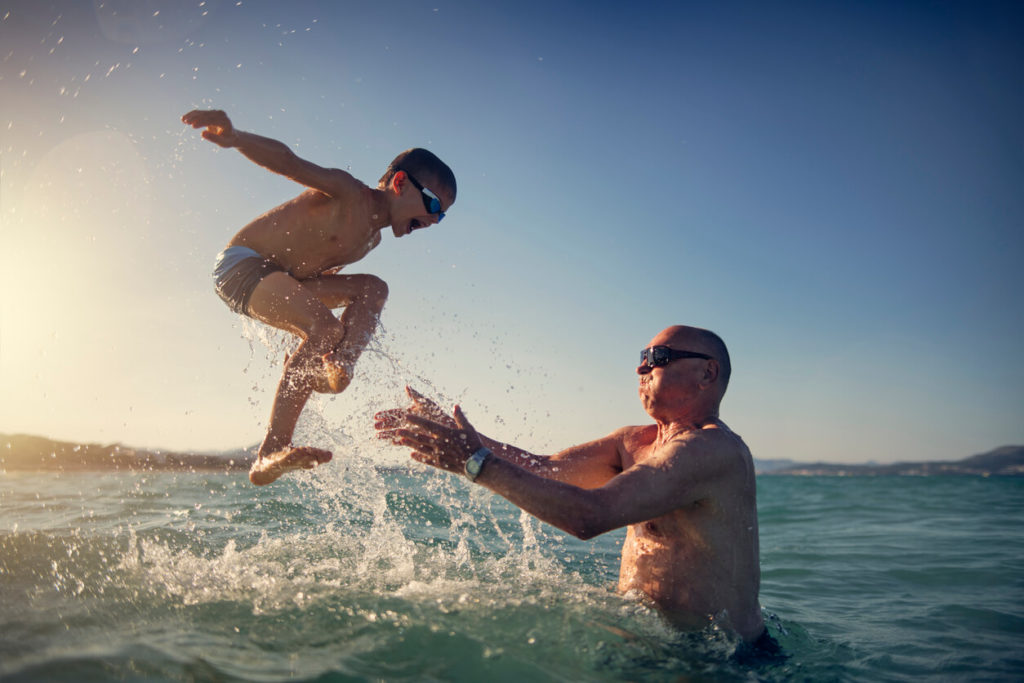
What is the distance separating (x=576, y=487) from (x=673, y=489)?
0.55 meters

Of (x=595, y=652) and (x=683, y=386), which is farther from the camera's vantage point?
(x=683, y=386)

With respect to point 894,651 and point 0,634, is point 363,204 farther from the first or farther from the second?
point 894,651

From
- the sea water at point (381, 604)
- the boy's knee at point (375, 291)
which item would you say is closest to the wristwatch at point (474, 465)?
the sea water at point (381, 604)

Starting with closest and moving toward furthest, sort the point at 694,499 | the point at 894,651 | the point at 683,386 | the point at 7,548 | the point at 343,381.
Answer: the point at 694,499
the point at 683,386
the point at 343,381
the point at 894,651
the point at 7,548

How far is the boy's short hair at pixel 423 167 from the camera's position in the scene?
4195 mm

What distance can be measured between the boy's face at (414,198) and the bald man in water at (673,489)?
51.1 inches

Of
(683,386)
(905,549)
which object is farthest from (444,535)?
(905,549)

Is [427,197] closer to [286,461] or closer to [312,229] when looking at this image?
[312,229]

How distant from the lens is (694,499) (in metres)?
3.22

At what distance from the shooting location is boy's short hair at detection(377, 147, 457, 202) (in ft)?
13.8

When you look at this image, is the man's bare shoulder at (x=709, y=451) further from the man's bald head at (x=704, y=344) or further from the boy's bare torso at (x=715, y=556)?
the man's bald head at (x=704, y=344)

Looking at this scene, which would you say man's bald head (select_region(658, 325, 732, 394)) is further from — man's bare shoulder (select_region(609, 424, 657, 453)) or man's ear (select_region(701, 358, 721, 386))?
man's bare shoulder (select_region(609, 424, 657, 453))

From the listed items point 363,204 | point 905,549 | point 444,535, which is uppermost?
point 363,204

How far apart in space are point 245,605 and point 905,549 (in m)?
9.94
